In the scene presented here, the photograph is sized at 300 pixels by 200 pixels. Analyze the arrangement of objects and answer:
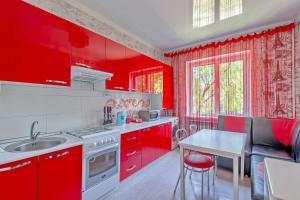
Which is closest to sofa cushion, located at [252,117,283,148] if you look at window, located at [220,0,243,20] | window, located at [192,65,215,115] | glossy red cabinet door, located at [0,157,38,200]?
window, located at [192,65,215,115]

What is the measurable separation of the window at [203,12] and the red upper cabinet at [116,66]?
4.33 ft

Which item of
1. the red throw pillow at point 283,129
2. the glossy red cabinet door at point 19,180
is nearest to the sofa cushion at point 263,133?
the red throw pillow at point 283,129

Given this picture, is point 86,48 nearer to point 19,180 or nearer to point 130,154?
point 19,180

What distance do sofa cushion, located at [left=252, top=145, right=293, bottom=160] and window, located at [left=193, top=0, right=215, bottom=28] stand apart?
2.31 metres

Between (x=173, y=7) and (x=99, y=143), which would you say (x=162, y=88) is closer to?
(x=173, y=7)

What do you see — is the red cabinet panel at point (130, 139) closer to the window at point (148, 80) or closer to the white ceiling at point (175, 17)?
the window at point (148, 80)

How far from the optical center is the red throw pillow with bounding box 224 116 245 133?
2654 millimetres

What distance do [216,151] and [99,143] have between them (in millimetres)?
1341

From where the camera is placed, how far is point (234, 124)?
8.90ft

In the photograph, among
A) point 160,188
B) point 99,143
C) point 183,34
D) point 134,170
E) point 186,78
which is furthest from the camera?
point 186,78

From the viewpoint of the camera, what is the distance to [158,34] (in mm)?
3029

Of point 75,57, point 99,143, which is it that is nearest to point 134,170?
point 99,143

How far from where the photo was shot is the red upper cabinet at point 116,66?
6.98 feet

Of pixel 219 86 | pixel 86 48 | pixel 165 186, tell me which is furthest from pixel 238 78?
pixel 86 48
